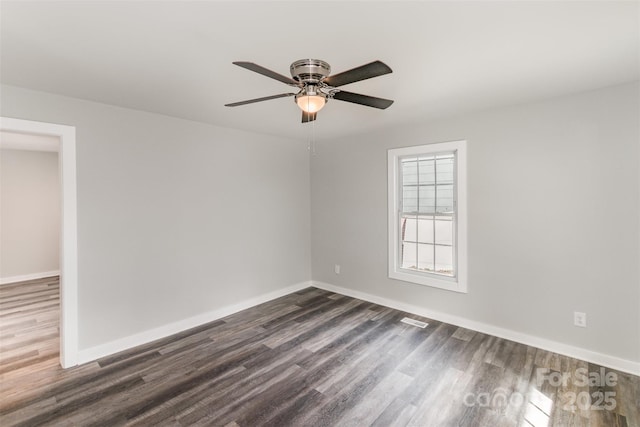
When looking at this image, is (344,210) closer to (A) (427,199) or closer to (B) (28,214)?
(A) (427,199)

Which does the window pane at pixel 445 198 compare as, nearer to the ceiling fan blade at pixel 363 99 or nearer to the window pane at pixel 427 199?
the window pane at pixel 427 199

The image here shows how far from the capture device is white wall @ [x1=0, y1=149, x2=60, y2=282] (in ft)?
17.4

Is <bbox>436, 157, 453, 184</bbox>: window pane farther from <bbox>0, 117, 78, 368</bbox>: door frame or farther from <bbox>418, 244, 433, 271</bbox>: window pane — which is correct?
<bbox>0, 117, 78, 368</bbox>: door frame

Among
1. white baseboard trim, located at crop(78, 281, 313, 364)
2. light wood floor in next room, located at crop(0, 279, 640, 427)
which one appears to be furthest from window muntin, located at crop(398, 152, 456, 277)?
white baseboard trim, located at crop(78, 281, 313, 364)

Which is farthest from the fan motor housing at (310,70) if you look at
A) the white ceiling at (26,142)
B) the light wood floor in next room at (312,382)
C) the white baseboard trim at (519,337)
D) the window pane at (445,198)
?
the white ceiling at (26,142)

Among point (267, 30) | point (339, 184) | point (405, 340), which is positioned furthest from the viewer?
point (339, 184)

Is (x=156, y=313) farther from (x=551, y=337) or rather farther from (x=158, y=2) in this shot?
(x=551, y=337)

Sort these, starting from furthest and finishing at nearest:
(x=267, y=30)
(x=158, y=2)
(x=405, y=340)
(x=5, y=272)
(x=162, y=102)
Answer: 1. (x=5, y=272)
2. (x=405, y=340)
3. (x=162, y=102)
4. (x=267, y=30)
5. (x=158, y=2)

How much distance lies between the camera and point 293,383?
7.95 feet

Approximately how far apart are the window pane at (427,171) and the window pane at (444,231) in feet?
1.70

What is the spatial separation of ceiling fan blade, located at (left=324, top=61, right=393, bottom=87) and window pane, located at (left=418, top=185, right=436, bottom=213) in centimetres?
247

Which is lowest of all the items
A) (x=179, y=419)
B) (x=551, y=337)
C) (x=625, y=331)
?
(x=179, y=419)

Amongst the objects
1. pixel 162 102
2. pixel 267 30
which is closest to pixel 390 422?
pixel 267 30

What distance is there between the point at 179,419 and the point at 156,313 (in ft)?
4.92
